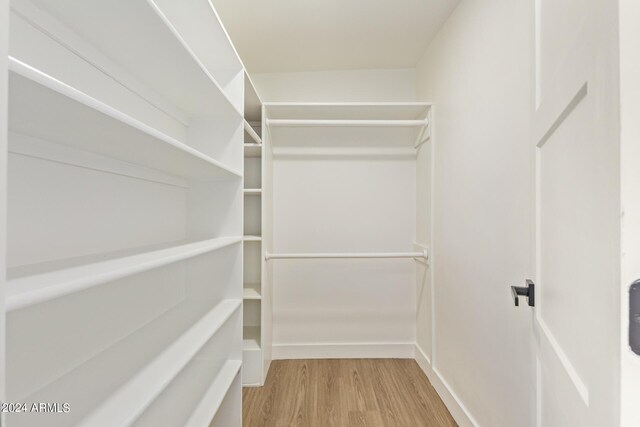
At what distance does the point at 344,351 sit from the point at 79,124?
7.59ft

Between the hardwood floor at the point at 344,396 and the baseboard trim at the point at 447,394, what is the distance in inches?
1.4

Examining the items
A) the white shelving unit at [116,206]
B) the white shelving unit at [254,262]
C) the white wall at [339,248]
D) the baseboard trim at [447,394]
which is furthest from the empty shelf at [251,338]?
the baseboard trim at [447,394]

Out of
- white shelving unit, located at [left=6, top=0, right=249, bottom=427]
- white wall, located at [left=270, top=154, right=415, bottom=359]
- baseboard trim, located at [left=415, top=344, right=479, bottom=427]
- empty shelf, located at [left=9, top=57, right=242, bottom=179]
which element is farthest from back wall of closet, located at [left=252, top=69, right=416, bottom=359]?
empty shelf, located at [left=9, top=57, right=242, bottom=179]

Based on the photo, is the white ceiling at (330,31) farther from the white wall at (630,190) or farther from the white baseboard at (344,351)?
the white baseboard at (344,351)

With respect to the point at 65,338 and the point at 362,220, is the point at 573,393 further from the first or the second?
the point at 362,220

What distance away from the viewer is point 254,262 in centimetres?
242

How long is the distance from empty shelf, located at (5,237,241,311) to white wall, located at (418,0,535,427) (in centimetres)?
105

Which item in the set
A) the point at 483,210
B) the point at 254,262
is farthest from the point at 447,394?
the point at 254,262

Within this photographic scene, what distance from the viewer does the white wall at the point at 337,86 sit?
252 centimetres

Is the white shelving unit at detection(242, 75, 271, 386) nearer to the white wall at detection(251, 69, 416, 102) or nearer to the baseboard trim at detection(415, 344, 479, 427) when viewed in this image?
the white wall at detection(251, 69, 416, 102)

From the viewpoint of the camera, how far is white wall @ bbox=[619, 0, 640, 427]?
14.8 inches

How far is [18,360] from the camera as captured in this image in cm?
76

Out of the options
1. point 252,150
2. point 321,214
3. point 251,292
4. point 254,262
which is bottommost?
point 251,292

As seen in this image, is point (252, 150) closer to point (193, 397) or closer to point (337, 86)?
point (337, 86)
